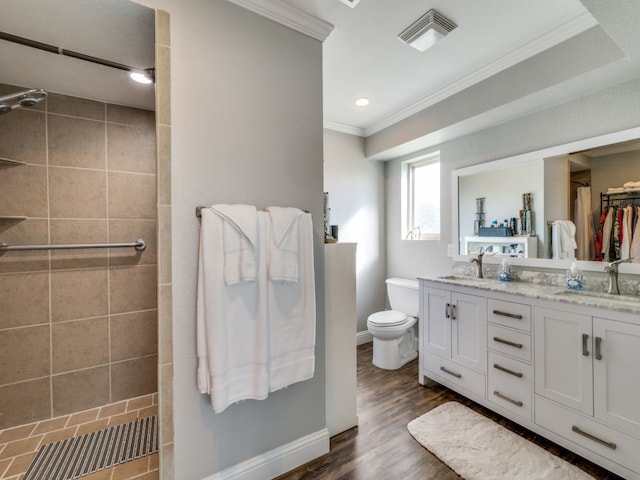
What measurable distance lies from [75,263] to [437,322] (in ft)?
8.87

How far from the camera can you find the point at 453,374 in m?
2.08

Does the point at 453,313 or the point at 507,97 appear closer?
the point at 507,97

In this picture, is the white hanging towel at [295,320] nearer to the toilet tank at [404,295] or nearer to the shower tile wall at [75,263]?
the shower tile wall at [75,263]

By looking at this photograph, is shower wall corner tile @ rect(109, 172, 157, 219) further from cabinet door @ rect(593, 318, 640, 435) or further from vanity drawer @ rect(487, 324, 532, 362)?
cabinet door @ rect(593, 318, 640, 435)

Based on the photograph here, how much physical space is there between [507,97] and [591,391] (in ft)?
6.12

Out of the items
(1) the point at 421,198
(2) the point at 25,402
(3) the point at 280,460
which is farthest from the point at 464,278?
(2) the point at 25,402

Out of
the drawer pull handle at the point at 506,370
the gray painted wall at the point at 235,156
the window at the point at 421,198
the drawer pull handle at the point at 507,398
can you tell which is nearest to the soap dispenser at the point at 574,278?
the drawer pull handle at the point at 506,370

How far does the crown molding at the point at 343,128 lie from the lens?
2916mm

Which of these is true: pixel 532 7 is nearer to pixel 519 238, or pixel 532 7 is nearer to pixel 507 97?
pixel 507 97

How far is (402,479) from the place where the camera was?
141 cm

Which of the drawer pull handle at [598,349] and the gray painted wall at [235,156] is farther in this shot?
the drawer pull handle at [598,349]

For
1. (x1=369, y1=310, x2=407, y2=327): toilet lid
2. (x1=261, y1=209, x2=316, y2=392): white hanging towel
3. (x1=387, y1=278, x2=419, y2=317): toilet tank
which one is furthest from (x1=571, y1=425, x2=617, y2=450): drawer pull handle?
(x1=261, y1=209, x2=316, y2=392): white hanging towel

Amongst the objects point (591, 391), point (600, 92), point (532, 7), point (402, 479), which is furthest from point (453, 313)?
point (532, 7)

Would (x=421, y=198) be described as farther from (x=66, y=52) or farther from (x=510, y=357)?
(x=66, y=52)
